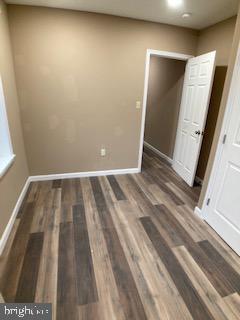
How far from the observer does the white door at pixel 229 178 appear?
1.82 metres

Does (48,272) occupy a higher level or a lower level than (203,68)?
lower

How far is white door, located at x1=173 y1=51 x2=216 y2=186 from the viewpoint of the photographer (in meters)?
2.64

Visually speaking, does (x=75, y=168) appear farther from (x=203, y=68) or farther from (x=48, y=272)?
(x=203, y=68)

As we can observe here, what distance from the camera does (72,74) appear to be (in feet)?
9.02

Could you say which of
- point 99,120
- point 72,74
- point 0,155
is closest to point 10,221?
point 0,155

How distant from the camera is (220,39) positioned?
2689 mm

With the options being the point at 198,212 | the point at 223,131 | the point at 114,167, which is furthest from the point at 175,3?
the point at 198,212

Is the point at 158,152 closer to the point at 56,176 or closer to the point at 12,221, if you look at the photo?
the point at 56,176

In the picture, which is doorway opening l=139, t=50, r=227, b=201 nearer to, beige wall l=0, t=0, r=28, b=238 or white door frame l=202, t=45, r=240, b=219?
white door frame l=202, t=45, r=240, b=219

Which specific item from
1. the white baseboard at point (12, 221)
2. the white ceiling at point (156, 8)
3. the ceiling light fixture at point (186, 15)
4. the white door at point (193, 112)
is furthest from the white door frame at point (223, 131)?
the white baseboard at point (12, 221)

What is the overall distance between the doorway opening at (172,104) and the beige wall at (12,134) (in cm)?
198

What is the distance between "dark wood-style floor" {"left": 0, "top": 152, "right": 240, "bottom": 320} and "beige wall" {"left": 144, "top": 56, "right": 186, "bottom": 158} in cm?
181

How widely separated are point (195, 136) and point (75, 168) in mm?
2091

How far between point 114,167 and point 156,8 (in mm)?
2422
